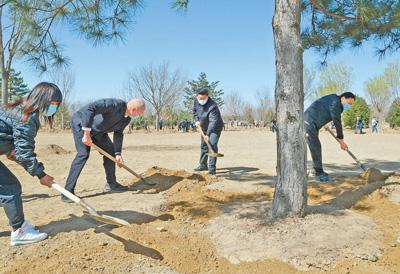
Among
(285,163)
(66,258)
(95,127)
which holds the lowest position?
(66,258)

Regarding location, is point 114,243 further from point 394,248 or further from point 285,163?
point 394,248

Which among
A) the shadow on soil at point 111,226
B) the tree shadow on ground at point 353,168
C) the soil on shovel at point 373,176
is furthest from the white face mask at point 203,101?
the shadow on soil at point 111,226

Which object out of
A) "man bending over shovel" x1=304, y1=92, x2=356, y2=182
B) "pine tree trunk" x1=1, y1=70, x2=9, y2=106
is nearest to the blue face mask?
"man bending over shovel" x1=304, y1=92, x2=356, y2=182

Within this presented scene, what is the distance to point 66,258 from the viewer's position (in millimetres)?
2729

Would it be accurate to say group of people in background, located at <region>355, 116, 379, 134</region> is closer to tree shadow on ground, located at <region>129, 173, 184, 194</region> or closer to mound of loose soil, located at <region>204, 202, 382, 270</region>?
tree shadow on ground, located at <region>129, 173, 184, 194</region>

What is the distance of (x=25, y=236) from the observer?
9.79ft

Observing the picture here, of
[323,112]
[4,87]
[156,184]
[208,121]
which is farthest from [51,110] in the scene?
[4,87]

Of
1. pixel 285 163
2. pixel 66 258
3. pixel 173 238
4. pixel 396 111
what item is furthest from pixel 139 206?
pixel 396 111

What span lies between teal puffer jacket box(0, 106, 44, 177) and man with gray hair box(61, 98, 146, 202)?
4.41 feet

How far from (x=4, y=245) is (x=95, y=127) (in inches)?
A: 73.3

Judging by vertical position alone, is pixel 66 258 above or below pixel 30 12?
below

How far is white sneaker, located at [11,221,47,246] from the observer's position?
295 cm

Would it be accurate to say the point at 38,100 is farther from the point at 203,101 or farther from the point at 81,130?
the point at 203,101

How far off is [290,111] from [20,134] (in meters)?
2.23
